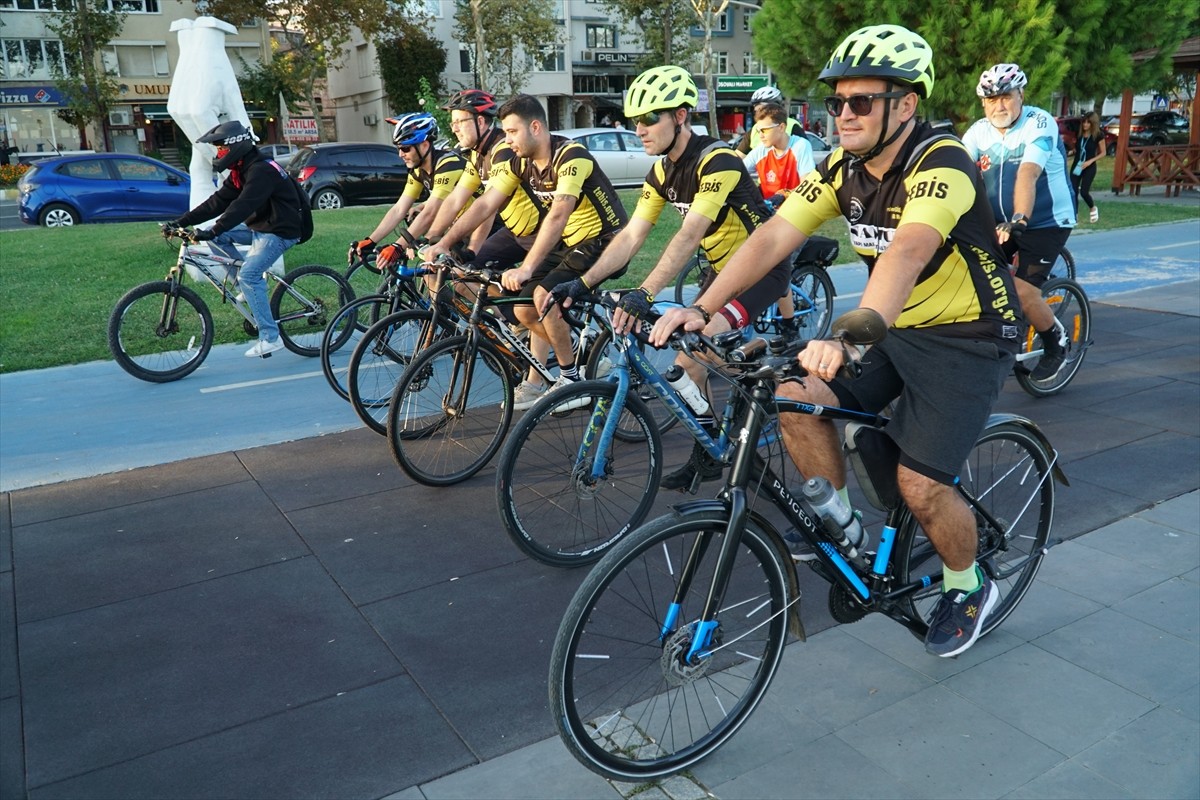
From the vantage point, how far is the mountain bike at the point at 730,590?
111 inches

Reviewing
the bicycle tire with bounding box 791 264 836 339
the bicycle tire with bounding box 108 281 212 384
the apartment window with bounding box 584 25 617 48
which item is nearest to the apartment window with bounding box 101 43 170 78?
the apartment window with bounding box 584 25 617 48

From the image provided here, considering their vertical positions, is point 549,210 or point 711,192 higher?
point 711,192

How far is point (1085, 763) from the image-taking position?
302cm

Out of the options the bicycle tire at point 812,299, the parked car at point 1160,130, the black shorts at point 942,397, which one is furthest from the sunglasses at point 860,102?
the parked car at point 1160,130

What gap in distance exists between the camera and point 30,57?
48.2m

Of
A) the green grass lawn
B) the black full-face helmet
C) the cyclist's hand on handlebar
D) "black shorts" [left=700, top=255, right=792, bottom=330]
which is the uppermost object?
the black full-face helmet

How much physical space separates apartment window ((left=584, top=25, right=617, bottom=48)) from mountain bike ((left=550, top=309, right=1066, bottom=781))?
57485mm

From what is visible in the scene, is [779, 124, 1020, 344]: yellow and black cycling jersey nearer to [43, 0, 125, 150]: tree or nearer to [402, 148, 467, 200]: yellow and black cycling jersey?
[402, 148, 467, 200]: yellow and black cycling jersey

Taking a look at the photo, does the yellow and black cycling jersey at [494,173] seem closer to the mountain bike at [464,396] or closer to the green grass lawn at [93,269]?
the mountain bike at [464,396]

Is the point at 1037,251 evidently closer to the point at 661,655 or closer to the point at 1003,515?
the point at 1003,515

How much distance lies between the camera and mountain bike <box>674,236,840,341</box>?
27.2 ft

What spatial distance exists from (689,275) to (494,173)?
4955mm

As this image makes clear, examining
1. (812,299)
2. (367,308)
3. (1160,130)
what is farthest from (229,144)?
(1160,130)

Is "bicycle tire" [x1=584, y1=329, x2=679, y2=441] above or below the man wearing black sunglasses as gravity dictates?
below
